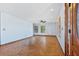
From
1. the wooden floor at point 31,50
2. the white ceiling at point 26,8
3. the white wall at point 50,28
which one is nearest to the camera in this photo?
the wooden floor at point 31,50

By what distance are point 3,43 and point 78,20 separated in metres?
5.56

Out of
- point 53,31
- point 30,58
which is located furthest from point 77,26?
point 53,31

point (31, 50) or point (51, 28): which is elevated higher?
point (51, 28)

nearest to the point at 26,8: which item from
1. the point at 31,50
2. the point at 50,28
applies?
the point at 31,50

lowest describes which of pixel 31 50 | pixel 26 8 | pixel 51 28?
pixel 31 50

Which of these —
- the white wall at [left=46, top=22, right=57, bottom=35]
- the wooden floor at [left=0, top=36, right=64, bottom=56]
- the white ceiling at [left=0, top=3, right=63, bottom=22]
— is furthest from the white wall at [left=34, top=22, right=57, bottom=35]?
the wooden floor at [left=0, top=36, right=64, bottom=56]

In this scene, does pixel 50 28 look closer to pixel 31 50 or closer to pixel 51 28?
pixel 51 28

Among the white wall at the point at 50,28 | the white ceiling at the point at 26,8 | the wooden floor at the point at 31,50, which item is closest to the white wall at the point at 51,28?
the white wall at the point at 50,28

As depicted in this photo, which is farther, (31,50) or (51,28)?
(51,28)

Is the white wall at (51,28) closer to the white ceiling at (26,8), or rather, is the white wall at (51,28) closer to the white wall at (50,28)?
the white wall at (50,28)

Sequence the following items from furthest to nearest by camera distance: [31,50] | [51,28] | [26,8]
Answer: [51,28] → [26,8] → [31,50]

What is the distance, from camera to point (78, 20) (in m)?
1.90

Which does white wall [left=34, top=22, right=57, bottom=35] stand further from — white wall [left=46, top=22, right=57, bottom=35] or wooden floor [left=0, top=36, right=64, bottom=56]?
wooden floor [left=0, top=36, right=64, bottom=56]

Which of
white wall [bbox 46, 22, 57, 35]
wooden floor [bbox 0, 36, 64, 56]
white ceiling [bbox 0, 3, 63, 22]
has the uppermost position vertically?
white ceiling [bbox 0, 3, 63, 22]
